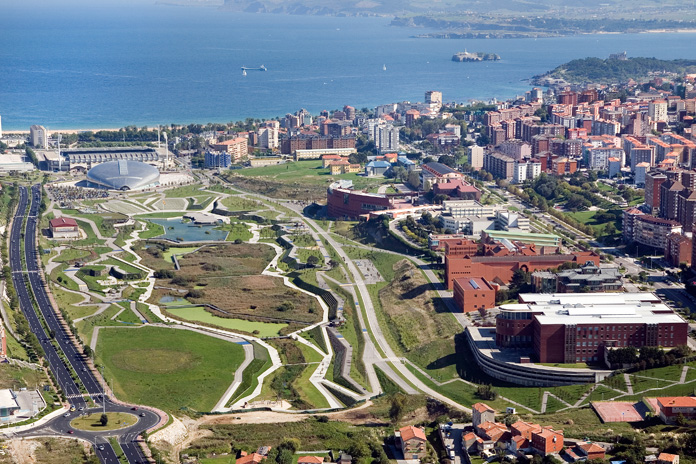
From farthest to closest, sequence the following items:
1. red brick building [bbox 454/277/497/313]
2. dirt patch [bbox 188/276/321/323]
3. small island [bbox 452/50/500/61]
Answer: small island [bbox 452/50/500/61] → dirt patch [bbox 188/276/321/323] → red brick building [bbox 454/277/497/313]

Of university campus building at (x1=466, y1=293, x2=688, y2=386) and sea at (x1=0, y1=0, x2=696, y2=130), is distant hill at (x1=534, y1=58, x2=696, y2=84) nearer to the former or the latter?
sea at (x1=0, y1=0, x2=696, y2=130)

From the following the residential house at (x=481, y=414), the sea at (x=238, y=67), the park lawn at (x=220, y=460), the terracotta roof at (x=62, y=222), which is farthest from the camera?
the sea at (x=238, y=67)

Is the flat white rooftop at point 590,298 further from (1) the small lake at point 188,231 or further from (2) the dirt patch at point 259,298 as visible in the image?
(1) the small lake at point 188,231

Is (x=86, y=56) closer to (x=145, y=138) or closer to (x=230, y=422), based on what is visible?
(x=145, y=138)

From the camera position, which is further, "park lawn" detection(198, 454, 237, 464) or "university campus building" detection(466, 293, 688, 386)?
"university campus building" detection(466, 293, 688, 386)

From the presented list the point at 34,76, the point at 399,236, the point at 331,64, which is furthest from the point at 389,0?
the point at 399,236

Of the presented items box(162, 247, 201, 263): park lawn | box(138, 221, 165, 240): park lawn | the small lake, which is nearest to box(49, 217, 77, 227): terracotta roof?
box(138, 221, 165, 240): park lawn

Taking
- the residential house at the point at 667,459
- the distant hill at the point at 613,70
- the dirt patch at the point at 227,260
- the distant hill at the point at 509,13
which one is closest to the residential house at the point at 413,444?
the residential house at the point at 667,459
